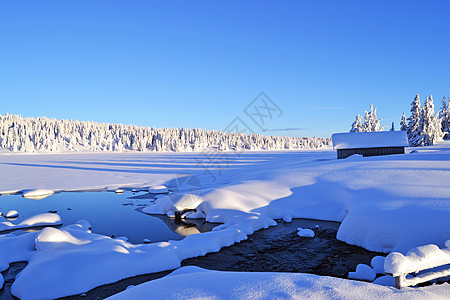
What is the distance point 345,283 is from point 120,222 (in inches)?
464

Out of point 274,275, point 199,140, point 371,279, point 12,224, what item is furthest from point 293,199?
point 199,140

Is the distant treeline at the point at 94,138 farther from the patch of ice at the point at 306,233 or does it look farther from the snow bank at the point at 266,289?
the snow bank at the point at 266,289

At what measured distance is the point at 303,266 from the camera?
28.1 feet

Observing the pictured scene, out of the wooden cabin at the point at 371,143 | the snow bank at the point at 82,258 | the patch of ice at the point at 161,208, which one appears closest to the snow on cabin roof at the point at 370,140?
the wooden cabin at the point at 371,143

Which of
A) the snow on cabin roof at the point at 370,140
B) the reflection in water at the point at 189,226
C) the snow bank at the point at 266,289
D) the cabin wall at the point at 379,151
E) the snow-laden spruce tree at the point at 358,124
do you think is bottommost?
the reflection in water at the point at 189,226

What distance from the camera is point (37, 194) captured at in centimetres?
2084

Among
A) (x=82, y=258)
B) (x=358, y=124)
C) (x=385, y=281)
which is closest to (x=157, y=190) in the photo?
(x=82, y=258)

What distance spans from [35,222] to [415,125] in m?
57.1

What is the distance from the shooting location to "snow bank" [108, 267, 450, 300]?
4.10 meters

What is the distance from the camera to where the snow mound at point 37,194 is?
2032 cm

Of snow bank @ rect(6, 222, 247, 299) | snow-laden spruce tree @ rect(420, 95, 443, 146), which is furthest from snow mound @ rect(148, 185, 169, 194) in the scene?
snow-laden spruce tree @ rect(420, 95, 443, 146)

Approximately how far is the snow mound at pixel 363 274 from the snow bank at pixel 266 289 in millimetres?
2946

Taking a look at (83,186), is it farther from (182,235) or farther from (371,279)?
(371,279)

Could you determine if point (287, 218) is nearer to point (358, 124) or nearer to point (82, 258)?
point (82, 258)
